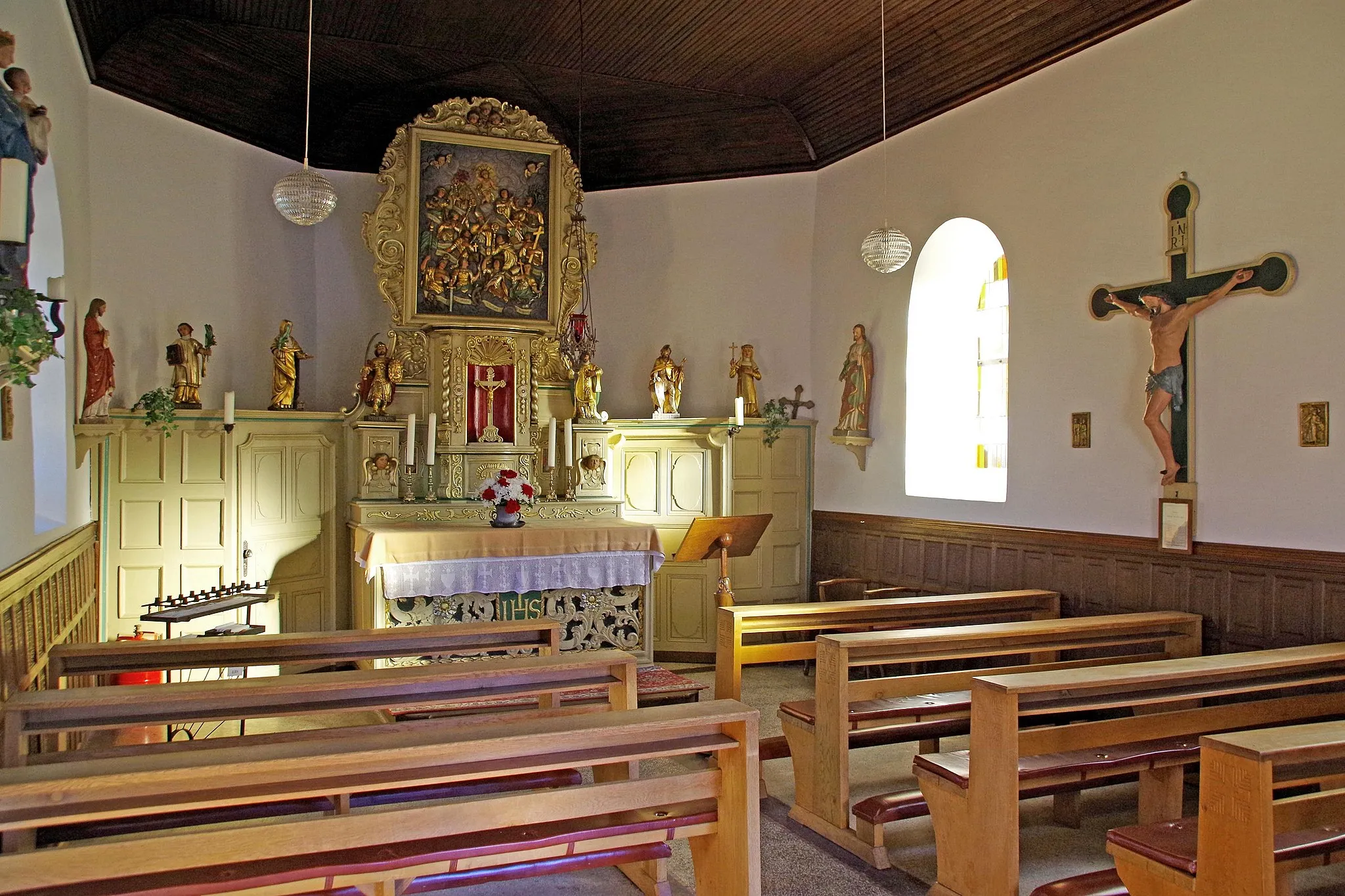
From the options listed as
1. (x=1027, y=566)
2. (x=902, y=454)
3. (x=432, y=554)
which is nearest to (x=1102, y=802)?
(x=1027, y=566)

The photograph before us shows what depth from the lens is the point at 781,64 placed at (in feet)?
29.7

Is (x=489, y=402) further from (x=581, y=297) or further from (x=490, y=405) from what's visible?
(x=581, y=297)

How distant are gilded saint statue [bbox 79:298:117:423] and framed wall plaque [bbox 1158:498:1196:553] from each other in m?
6.97

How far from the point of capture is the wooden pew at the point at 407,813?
2646mm

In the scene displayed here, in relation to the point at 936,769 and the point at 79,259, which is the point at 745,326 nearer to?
the point at 79,259

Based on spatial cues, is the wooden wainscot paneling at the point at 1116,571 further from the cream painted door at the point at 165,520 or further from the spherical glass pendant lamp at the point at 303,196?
the cream painted door at the point at 165,520

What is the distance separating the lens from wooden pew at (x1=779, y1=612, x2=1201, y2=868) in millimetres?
5039

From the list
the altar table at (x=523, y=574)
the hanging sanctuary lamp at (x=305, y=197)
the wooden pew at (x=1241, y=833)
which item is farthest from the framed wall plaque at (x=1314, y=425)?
the hanging sanctuary lamp at (x=305, y=197)

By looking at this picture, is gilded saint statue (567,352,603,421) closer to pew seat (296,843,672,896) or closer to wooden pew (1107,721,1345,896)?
pew seat (296,843,672,896)

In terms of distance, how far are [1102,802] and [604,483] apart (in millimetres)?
5267

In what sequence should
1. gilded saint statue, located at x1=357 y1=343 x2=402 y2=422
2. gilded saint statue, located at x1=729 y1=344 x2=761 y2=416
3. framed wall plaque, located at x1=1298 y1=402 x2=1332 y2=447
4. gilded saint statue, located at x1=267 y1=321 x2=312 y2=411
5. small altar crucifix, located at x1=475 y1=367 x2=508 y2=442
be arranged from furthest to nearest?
gilded saint statue, located at x1=729 y1=344 x2=761 y2=416
small altar crucifix, located at x1=475 y1=367 x2=508 y2=442
gilded saint statue, located at x1=357 y1=343 x2=402 y2=422
gilded saint statue, located at x1=267 y1=321 x2=312 y2=411
framed wall plaque, located at x1=1298 y1=402 x2=1332 y2=447

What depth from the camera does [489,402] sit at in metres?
9.45

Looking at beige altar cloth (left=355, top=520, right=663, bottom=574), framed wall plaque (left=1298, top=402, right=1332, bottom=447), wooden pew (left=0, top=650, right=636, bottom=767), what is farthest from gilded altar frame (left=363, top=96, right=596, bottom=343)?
framed wall plaque (left=1298, top=402, right=1332, bottom=447)

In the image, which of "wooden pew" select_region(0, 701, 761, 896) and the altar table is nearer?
"wooden pew" select_region(0, 701, 761, 896)
